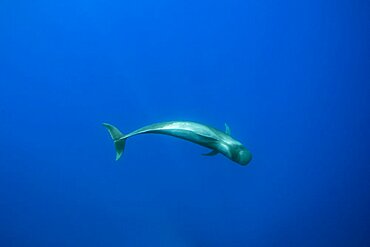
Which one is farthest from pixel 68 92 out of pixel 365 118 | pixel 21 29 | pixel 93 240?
pixel 365 118

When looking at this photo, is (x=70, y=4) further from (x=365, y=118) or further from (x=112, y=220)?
(x=365, y=118)

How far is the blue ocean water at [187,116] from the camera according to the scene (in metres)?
4.56

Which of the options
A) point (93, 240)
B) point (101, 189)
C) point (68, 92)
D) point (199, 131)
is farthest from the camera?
point (93, 240)

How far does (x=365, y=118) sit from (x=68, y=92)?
4365 millimetres

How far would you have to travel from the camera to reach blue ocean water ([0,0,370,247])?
456 cm

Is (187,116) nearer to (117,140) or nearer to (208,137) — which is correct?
(117,140)

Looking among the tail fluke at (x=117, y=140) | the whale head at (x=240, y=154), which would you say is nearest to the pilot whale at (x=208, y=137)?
the whale head at (x=240, y=154)

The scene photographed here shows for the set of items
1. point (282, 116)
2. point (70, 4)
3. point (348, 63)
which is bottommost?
point (282, 116)

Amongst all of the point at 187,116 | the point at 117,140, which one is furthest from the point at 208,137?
the point at 187,116

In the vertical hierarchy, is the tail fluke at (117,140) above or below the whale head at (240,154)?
above

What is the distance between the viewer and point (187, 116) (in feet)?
15.7

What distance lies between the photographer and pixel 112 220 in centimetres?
569

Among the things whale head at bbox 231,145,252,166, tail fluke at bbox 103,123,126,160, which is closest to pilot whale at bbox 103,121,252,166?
whale head at bbox 231,145,252,166

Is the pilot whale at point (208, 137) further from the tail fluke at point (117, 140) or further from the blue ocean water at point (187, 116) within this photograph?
the blue ocean water at point (187, 116)
